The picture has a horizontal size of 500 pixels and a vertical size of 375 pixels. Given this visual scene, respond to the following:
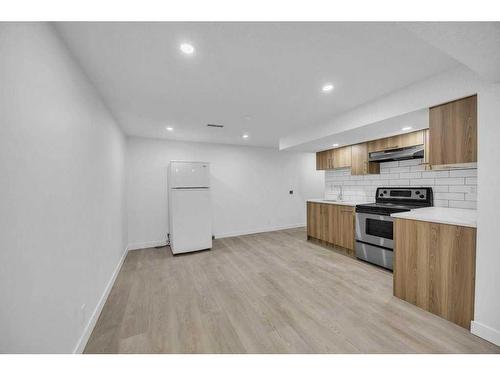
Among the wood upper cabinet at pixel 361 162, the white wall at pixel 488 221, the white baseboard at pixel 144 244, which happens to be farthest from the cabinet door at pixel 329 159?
the white baseboard at pixel 144 244

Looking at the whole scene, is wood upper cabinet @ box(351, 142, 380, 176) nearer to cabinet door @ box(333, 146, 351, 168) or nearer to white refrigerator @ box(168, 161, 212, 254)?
cabinet door @ box(333, 146, 351, 168)

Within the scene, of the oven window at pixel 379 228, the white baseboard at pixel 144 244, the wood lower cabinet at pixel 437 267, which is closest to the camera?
the wood lower cabinet at pixel 437 267

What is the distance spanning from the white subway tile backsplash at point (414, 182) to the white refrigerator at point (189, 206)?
2.89 metres

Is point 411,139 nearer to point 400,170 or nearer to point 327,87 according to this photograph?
point 400,170

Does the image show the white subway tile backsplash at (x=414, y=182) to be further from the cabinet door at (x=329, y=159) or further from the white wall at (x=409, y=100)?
the white wall at (x=409, y=100)

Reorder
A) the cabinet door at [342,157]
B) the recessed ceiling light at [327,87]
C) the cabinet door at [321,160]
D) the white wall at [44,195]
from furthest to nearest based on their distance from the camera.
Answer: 1. the cabinet door at [321,160]
2. the cabinet door at [342,157]
3. the recessed ceiling light at [327,87]
4. the white wall at [44,195]

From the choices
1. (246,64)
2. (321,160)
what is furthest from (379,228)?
(246,64)

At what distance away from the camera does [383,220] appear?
2.83 meters

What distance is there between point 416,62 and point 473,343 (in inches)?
91.2

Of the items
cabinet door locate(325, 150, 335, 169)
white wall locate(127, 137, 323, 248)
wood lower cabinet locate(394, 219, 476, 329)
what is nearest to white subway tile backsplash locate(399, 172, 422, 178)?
cabinet door locate(325, 150, 335, 169)

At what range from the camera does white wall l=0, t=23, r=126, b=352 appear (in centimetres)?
83

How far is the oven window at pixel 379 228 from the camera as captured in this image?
2758 millimetres

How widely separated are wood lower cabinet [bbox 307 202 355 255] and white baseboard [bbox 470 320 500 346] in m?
1.74

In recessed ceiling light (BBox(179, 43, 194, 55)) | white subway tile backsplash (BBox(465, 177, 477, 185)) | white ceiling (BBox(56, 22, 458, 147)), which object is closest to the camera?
white ceiling (BBox(56, 22, 458, 147))
